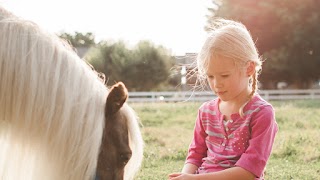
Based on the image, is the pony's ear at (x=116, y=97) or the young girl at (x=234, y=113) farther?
the young girl at (x=234, y=113)

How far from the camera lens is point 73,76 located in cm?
240

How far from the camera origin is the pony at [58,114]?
2.33m

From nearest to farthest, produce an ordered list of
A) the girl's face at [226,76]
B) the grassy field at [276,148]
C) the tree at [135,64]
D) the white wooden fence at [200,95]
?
the girl's face at [226,76]
the grassy field at [276,148]
the white wooden fence at [200,95]
the tree at [135,64]

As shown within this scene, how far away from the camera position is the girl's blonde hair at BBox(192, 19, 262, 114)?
2.48m

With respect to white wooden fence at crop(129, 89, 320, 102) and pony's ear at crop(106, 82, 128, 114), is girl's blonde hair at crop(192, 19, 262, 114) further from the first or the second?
white wooden fence at crop(129, 89, 320, 102)

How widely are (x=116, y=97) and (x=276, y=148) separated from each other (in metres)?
4.36

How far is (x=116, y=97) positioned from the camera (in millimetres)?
2381

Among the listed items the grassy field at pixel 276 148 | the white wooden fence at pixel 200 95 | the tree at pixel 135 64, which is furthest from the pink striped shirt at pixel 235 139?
the tree at pixel 135 64

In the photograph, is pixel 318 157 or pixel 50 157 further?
pixel 318 157

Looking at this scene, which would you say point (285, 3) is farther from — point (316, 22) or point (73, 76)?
point (73, 76)

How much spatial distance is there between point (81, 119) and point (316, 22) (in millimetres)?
24129

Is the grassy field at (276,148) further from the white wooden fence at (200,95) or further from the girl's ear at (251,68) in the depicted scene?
the white wooden fence at (200,95)

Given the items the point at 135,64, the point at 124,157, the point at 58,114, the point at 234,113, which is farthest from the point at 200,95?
the point at 58,114

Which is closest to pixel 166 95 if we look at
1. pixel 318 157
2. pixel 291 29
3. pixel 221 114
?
pixel 291 29
